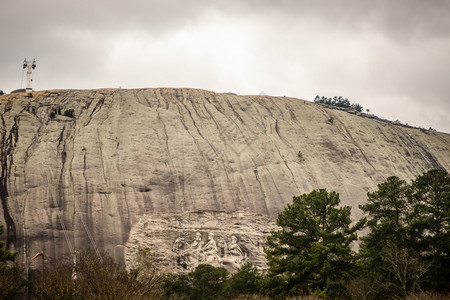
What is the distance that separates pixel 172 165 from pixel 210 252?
1311 cm

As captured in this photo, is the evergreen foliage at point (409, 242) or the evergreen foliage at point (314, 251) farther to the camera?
the evergreen foliage at point (314, 251)

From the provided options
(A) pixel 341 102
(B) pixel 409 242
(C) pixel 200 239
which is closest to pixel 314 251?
(B) pixel 409 242

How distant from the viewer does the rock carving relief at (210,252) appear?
4412cm

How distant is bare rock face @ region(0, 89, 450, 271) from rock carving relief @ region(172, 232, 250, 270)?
0.11 meters

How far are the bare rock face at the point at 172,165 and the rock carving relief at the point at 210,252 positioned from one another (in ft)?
0.35

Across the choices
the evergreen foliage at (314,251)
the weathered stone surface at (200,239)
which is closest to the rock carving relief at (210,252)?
the weathered stone surface at (200,239)

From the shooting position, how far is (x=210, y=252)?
44.8 metres

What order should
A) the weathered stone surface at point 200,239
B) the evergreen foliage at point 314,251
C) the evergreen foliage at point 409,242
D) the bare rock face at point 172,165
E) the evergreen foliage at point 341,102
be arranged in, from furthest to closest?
1. the evergreen foliage at point 341,102
2. the bare rock face at point 172,165
3. the weathered stone surface at point 200,239
4. the evergreen foliage at point 314,251
5. the evergreen foliage at point 409,242

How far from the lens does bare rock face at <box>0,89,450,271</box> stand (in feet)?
146

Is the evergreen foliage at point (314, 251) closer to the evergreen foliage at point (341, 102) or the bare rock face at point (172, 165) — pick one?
the bare rock face at point (172, 165)

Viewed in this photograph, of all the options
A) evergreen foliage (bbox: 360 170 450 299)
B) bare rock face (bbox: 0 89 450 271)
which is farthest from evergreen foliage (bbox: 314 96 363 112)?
evergreen foliage (bbox: 360 170 450 299)

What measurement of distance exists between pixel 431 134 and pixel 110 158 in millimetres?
60113

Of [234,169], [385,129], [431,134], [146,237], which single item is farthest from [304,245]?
[431,134]

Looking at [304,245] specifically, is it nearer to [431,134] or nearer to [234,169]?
[234,169]
